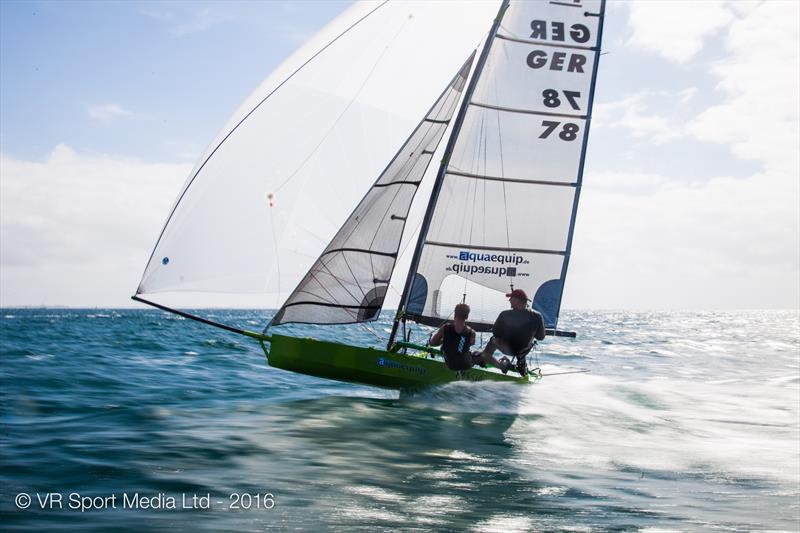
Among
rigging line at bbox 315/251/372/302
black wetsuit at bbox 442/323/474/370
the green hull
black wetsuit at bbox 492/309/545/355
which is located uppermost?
rigging line at bbox 315/251/372/302

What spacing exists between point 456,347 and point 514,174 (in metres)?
3.73

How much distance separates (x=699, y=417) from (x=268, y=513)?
9.00 m

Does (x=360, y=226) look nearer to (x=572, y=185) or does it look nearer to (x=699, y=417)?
(x=572, y=185)

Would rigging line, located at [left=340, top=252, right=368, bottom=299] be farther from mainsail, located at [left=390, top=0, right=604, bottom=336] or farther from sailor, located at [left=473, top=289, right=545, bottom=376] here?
sailor, located at [left=473, top=289, right=545, bottom=376]

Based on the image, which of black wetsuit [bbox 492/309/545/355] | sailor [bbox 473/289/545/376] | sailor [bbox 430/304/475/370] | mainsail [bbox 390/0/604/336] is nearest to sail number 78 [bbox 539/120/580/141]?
mainsail [bbox 390/0/604/336]

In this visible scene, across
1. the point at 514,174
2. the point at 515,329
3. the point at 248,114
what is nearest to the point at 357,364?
the point at 515,329

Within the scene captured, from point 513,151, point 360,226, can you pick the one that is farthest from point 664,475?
point 513,151

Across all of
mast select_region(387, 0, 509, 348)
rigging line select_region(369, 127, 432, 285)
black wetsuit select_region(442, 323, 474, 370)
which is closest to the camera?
black wetsuit select_region(442, 323, 474, 370)

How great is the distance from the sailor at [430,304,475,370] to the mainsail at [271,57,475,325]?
1.26 m

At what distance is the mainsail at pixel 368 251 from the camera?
36.5 feet

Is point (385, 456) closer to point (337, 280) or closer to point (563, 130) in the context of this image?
point (337, 280)

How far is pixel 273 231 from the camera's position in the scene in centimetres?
1060

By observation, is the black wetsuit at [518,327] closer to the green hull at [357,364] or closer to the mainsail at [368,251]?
the green hull at [357,364]

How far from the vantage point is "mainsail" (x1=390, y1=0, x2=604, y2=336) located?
12.2m
